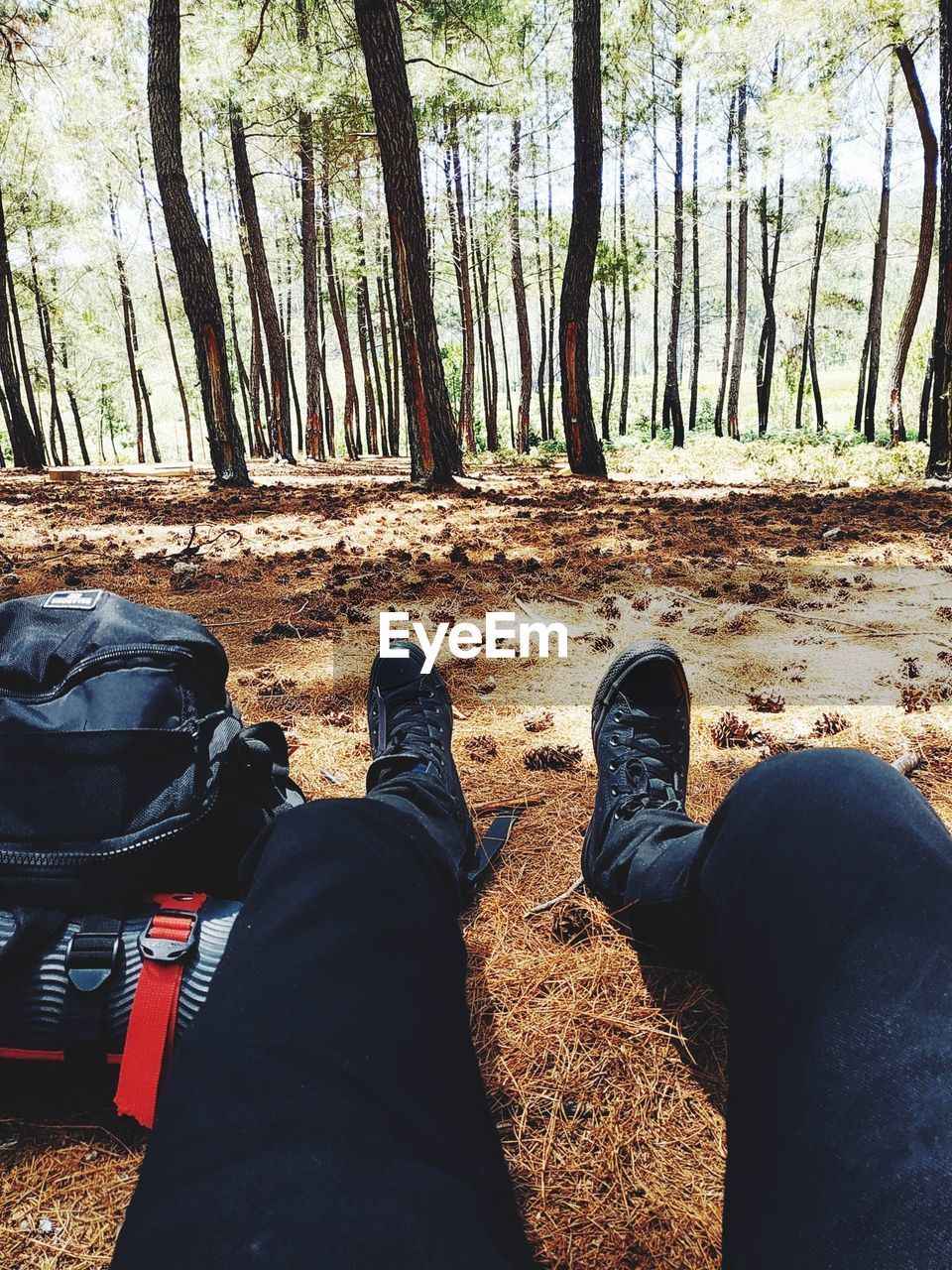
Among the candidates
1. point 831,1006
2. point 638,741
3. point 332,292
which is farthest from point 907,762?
point 332,292

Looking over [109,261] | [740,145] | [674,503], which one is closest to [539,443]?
[740,145]

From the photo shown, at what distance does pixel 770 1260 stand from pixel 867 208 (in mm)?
26809

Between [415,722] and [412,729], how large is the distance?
7 centimetres

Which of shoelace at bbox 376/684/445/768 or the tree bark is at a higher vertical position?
the tree bark

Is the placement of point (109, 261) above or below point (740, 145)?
below

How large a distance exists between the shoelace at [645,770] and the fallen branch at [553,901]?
0.73 ft

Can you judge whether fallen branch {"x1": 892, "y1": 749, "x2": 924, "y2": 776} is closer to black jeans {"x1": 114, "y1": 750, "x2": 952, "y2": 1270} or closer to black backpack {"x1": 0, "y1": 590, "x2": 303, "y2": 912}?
black jeans {"x1": 114, "y1": 750, "x2": 952, "y2": 1270}

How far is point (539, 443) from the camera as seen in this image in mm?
27422

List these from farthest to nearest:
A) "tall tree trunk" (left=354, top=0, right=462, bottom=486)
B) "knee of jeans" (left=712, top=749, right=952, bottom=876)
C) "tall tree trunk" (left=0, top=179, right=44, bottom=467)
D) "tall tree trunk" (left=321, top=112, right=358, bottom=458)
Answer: "tall tree trunk" (left=0, top=179, right=44, bottom=467), "tall tree trunk" (left=321, top=112, right=358, bottom=458), "tall tree trunk" (left=354, top=0, right=462, bottom=486), "knee of jeans" (left=712, top=749, right=952, bottom=876)

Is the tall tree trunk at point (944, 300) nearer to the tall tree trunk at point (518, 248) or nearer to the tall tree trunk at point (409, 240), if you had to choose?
the tall tree trunk at point (409, 240)

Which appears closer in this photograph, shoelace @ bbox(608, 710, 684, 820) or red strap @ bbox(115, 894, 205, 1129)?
red strap @ bbox(115, 894, 205, 1129)

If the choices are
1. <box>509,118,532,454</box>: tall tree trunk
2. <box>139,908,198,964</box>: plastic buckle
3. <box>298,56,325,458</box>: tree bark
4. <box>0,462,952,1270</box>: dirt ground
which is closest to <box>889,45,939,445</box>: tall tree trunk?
<box>0,462,952,1270</box>: dirt ground

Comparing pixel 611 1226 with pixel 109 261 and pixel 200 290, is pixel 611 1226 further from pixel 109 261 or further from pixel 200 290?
pixel 109 261

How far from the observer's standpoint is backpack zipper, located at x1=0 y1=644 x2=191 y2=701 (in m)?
1.23
